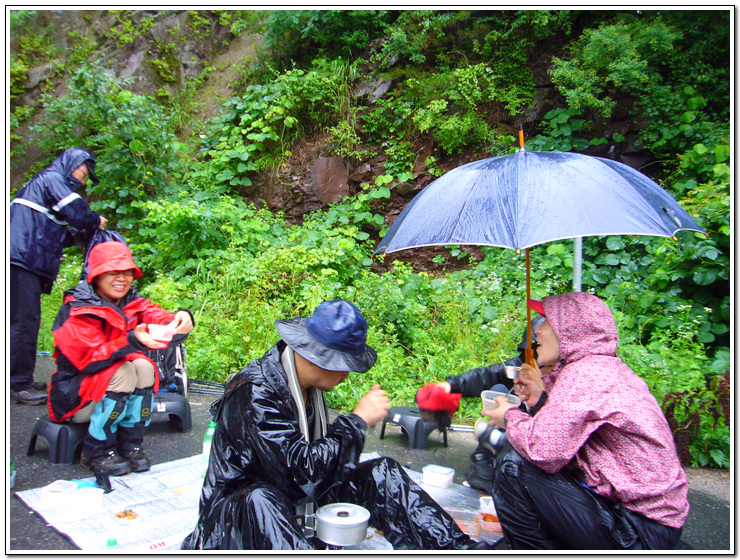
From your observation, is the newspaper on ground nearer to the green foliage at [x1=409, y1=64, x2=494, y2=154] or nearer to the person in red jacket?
the person in red jacket

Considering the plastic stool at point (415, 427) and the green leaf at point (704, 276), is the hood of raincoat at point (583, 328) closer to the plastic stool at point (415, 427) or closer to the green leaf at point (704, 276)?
the plastic stool at point (415, 427)

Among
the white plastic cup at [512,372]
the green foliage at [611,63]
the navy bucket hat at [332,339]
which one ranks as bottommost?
the white plastic cup at [512,372]

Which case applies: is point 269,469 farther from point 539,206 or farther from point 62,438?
point 62,438

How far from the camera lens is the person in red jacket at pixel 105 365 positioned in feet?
9.98

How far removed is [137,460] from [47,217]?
2235 mm

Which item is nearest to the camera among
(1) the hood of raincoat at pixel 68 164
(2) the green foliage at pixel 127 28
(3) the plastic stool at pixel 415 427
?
(3) the plastic stool at pixel 415 427

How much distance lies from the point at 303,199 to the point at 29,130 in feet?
17.3

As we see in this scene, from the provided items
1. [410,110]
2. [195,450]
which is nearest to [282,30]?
[410,110]

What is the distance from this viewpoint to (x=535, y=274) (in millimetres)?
6141

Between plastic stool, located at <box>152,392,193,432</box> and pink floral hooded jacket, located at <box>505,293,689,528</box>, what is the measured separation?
8.77 feet

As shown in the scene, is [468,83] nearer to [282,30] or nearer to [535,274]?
[535,274]

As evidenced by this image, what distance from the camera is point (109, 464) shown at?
10.1 ft

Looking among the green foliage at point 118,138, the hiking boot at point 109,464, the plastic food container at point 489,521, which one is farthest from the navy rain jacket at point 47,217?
the plastic food container at point 489,521

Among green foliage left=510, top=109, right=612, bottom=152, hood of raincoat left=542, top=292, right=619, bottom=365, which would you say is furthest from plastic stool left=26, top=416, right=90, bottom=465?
green foliage left=510, top=109, right=612, bottom=152
